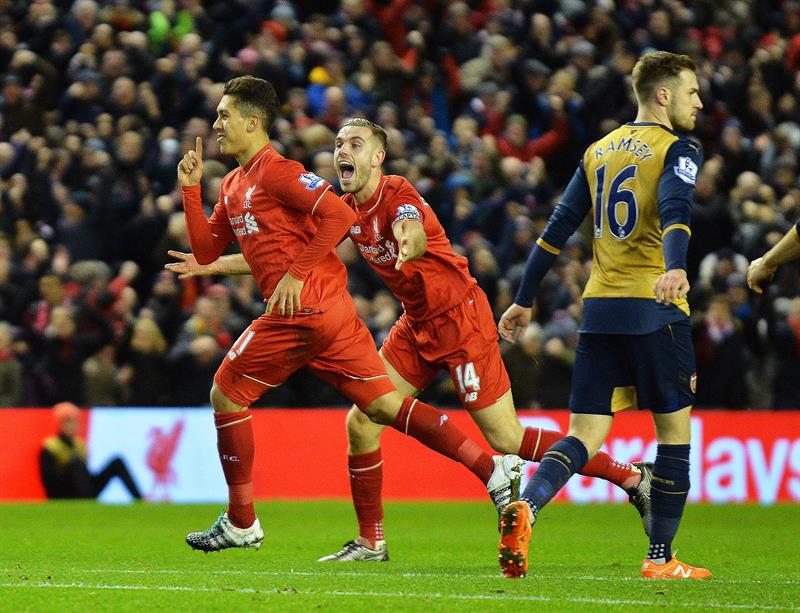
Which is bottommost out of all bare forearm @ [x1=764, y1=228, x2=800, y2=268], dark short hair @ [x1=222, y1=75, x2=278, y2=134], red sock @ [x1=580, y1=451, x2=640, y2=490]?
red sock @ [x1=580, y1=451, x2=640, y2=490]

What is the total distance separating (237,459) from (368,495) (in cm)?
73

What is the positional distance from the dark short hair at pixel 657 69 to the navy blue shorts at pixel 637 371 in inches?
43.3

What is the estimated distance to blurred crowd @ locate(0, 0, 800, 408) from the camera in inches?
576

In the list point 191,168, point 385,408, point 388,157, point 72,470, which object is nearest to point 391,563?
point 385,408

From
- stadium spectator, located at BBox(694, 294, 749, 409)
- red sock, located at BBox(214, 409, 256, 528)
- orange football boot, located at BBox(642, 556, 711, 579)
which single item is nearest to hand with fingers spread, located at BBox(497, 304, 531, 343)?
orange football boot, located at BBox(642, 556, 711, 579)

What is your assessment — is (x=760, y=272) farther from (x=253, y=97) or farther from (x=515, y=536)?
Result: (x=253, y=97)

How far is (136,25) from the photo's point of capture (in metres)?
17.7

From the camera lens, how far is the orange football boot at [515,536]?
21.5 feet

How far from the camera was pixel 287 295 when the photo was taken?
7773 millimetres

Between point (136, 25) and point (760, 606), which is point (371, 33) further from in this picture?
point (760, 606)

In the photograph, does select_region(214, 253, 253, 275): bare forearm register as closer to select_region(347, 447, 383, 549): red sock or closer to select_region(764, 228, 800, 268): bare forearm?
select_region(347, 447, 383, 549): red sock

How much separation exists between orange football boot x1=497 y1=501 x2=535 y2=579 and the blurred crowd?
7.79 m

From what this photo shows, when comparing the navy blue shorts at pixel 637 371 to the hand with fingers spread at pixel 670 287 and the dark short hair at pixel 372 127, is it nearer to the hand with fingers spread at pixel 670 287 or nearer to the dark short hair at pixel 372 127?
the hand with fingers spread at pixel 670 287

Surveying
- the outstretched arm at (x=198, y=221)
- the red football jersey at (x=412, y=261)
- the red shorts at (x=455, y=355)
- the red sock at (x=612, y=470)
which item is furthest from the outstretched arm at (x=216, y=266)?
the red sock at (x=612, y=470)
